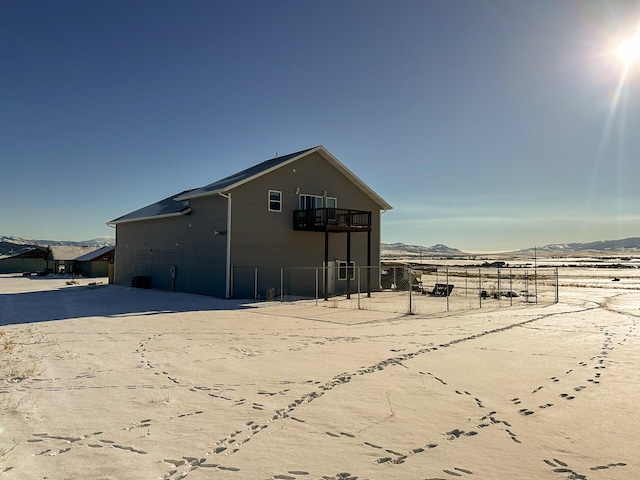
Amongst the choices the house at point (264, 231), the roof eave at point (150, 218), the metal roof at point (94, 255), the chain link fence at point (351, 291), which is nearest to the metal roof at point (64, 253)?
the metal roof at point (94, 255)

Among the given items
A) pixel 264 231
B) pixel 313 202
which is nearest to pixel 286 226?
pixel 264 231

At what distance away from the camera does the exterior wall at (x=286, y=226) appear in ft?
77.4

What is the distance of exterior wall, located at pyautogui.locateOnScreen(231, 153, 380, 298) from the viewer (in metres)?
23.6

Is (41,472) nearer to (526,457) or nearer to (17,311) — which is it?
(526,457)

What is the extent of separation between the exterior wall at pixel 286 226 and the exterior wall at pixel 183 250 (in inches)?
34.0

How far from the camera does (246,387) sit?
7.42 meters

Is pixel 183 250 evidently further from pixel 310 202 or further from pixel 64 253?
pixel 64 253

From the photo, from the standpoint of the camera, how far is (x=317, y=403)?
664 centimetres

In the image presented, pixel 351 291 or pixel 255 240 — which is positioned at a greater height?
pixel 255 240

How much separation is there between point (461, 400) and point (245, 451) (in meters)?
3.44

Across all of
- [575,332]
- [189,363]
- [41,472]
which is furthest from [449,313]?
[41,472]

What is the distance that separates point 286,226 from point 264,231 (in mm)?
1412

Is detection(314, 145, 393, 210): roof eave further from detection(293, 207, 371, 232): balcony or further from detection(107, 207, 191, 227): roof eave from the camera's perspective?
detection(107, 207, 191, 227): roof eave

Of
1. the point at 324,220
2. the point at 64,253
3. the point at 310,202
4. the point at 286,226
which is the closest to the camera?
the point at 324,220
